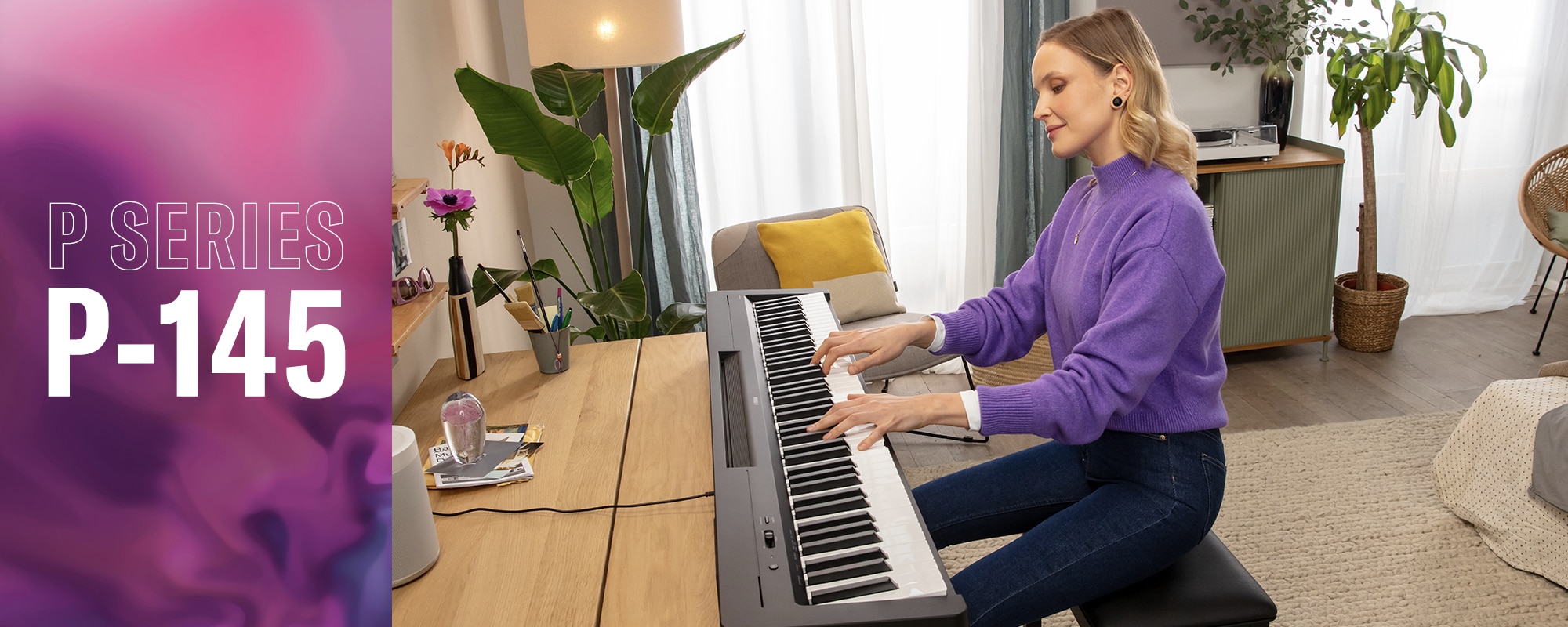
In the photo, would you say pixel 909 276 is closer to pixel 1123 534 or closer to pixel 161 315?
pixel 1123 534

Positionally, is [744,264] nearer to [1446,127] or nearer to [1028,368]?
[1028,368]

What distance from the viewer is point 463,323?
1.86 meters

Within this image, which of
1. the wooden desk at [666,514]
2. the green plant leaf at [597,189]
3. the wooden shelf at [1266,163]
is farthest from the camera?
the wooden shelf at [1266,163]

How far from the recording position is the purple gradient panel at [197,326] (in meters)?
0.47

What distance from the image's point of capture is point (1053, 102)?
154 centimetres

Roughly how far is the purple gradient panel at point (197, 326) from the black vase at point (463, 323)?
1.33 meters

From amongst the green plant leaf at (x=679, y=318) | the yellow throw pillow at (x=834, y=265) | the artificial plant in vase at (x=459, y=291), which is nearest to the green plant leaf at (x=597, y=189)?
the green plant leaf at (x=679, y=318)

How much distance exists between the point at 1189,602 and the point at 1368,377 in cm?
254

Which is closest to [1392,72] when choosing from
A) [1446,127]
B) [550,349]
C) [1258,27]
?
[1446,127]

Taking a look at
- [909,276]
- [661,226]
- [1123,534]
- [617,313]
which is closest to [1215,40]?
[909,276]

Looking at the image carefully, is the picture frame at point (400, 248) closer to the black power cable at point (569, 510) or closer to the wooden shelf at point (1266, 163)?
the black power cable at point (569, 510)

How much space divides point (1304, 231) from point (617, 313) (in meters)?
2.44

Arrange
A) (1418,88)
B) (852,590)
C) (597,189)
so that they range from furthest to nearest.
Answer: (1418,88) < (597,189) < (852,590)

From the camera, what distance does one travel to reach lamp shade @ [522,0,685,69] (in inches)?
104
